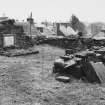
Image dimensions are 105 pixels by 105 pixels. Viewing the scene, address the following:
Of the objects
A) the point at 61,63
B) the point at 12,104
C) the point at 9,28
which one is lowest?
the point at 12,104

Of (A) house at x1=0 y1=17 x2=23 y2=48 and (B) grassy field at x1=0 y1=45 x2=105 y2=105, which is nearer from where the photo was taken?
(B) grassy field at x1=0 y1=45 x2=105 y2=105

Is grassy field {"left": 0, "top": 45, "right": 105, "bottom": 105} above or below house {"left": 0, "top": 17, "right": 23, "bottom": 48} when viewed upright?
below

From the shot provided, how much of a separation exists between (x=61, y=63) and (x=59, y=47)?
14.7 m

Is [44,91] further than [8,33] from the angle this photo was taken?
No

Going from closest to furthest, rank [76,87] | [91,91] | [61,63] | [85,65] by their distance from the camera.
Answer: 1. [91,91]
2. [76,87]
3. [85,65]
4. [61,63]

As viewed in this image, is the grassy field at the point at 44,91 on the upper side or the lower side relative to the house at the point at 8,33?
lower

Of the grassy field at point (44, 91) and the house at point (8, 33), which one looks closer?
the grassy field at point (44, 91)

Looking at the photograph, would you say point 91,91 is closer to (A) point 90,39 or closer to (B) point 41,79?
(B) point 41,79

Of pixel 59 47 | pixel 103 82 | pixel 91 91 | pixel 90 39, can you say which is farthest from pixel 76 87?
pixel 59 47

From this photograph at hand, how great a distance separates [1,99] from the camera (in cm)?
733

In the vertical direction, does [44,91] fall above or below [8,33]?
below

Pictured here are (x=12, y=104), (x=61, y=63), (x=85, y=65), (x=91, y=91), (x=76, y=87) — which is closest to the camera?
(x=12, y=104)

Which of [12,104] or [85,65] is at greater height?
[85,65]

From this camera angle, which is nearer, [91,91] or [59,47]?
[91,91]
